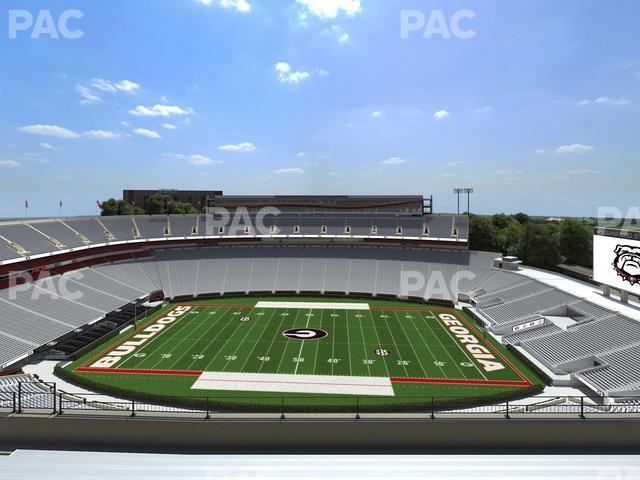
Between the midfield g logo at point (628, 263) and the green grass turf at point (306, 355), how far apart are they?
856 centimetres

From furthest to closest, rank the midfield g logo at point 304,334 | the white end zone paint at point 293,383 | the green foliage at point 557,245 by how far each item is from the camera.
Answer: the green foliage at point 557,245
the midfield g logo at point 304,334
the white end zone paint at point 293,383

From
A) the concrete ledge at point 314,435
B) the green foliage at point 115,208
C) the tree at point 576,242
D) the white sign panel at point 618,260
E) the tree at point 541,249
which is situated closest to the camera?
the concrete ledge at point 314,435

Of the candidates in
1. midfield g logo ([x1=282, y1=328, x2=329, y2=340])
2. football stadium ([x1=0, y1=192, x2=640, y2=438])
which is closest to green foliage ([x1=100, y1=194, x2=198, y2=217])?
football stadium ([x1=0, y1=192, x2=640, y2=438])

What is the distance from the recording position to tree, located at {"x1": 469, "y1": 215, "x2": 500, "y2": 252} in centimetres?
5244

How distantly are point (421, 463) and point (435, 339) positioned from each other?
16898 mm

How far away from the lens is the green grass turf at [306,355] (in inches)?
702

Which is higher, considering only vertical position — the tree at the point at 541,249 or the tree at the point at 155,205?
the tree at the point at 155,205

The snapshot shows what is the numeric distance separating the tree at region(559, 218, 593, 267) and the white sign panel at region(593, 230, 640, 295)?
2126cm

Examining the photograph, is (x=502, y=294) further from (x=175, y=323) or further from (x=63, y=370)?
(x=63, y=370)

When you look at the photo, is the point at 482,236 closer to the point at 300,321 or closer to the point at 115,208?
the point at 300,321

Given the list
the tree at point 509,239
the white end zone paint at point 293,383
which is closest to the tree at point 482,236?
the tree at point 509,239

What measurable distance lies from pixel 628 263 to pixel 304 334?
20229 mm

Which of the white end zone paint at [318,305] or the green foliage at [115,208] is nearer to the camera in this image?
the white end zone paint at [318,305]

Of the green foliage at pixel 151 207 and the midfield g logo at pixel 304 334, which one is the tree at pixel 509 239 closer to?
the midfield g logo at pixel 304 334
